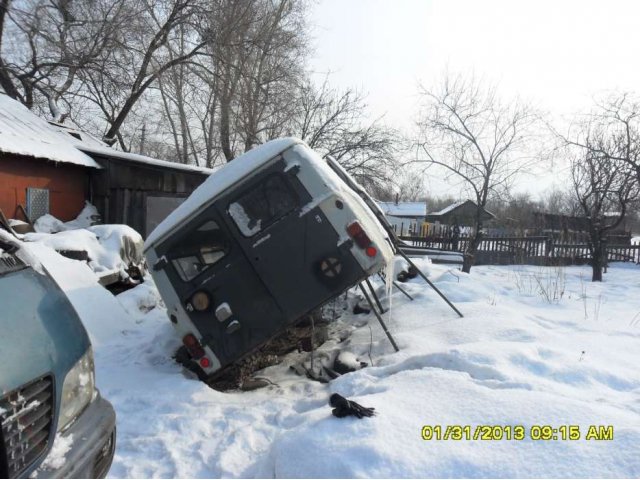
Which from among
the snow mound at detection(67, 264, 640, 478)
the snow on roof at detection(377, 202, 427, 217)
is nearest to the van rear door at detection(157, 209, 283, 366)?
the snow mound at detection(67, 264, 640, 478)

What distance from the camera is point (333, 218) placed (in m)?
3.74

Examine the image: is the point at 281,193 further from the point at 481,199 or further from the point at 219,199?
the point at 481,199

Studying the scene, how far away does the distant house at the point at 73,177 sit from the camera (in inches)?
428

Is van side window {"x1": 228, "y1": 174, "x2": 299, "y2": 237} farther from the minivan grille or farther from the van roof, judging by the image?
the minivan grille

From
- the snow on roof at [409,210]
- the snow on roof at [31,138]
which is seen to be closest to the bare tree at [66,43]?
the snow on roof at [31,138]

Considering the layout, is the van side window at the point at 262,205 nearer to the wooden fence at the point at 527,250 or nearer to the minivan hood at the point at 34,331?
the minivan hood at the point at 34,331

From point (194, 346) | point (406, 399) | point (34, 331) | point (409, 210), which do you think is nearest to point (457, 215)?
point (409, 210)

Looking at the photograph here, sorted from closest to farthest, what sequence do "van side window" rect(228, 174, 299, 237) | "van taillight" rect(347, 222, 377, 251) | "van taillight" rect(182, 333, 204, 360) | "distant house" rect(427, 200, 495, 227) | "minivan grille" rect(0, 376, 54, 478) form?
1. "minivan grille" rect(0, 376, 54, 478)
2. "van taillight" rect(347, 222, 377, 251)
3. "van side window" rect(228, 174, 299, 237)
4. "van taillight" rect(182, 333, 204, 360)
5. "distant house" rect(427, 200, 495, 227)

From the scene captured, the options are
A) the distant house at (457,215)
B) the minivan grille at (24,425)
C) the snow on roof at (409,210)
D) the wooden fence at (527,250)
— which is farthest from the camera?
the snow on roof at (409,210)

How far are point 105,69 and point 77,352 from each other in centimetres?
1942

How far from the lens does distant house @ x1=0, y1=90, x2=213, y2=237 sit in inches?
428

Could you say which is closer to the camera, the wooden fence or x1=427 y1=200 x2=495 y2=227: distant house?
the wooden fence

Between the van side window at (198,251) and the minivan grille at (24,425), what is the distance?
2191 millimetres

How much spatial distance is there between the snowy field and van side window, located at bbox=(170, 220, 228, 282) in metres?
1.12
